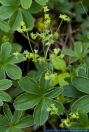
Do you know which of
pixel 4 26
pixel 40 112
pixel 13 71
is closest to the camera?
pixel 40 112

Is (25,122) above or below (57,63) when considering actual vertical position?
below

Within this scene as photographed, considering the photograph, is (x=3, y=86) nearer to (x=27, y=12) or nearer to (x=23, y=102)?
(x=23, y=102)

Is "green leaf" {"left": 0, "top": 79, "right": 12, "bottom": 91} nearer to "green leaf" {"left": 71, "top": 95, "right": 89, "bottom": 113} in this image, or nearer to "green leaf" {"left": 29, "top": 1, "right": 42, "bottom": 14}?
"green leaf" {"left": 71, "top": 95, "right": 89, "bottom": 113}

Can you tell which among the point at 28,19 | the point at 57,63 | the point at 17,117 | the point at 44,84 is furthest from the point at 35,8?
the point at 17,117

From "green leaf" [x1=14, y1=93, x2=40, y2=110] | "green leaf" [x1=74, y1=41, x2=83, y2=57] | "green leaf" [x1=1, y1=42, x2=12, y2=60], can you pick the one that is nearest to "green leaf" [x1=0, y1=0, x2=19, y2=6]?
"green leaf" [x1=1, y1=42, x2=12, y2=60]

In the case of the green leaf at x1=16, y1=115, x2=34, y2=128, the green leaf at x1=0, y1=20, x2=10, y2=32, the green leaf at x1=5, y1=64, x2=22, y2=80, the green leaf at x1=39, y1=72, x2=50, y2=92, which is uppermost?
the green leaf at x1=0, y1=20, x2=10, y2=32

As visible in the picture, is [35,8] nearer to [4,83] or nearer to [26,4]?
[26,4]
